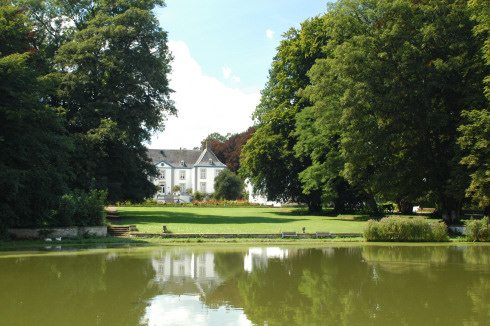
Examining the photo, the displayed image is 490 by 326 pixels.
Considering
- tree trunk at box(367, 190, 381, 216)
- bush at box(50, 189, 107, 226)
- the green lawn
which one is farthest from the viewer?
tree trunk at box(367, 190, 381, 216)

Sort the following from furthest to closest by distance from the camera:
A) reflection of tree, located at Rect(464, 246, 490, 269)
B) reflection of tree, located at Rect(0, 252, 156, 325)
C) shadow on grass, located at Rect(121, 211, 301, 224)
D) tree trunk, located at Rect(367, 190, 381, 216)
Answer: tree trunk, located at Rect(367, 190, 381, 216) < shadow on grass, located at Rect(121, 211, 301, 224) < reflection of tree, located at Rect(464, 246, 490, 269) < reflection of tree, located at Rect(0, 252, 156, 325)

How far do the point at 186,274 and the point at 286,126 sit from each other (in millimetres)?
32722

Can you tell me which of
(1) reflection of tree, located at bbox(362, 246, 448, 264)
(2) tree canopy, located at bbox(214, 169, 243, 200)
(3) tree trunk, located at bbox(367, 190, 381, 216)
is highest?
(2) tree canopy, located at bbox(214, 169, 243, 200)

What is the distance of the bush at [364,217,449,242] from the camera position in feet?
76.1

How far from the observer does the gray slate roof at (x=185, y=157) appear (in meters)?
96.8

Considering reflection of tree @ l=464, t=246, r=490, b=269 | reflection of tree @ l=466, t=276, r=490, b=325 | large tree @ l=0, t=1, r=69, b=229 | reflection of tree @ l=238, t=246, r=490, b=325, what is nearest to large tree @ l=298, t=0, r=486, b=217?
reflection of tree @ l=464, t=246, r=490, b=269

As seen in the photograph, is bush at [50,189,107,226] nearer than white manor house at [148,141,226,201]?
Yes

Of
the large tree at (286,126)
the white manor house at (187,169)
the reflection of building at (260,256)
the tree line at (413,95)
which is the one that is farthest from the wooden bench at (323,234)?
the white manor house at (187,169)

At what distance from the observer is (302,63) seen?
43.2 m

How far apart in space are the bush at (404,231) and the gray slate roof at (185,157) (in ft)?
243

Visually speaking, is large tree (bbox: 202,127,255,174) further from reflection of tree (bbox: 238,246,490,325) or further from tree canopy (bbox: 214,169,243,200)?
reflection of tree (bbox: 238,246,490,325)

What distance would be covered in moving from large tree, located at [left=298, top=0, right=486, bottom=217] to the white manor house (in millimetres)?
66440

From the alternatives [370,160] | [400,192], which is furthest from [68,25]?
[400,192]

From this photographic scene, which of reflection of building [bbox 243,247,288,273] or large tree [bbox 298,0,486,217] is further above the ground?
large tree [bbox 298,0,486,217]
